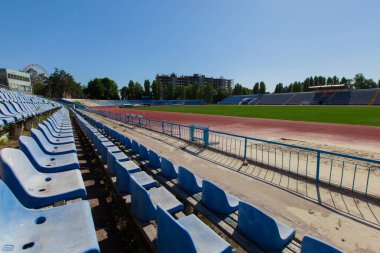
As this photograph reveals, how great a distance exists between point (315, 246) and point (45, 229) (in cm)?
250

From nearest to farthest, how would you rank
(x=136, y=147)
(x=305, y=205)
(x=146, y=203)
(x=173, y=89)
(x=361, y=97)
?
(x=146, y=203)
(x=305, y=205)
(x=136, y=147)
(x=361, y=97)
(x=173, y=89)

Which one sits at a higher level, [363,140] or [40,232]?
[40,232]

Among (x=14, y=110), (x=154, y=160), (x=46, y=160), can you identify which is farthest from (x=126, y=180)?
(x=14, y=110)

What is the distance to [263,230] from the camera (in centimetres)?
233

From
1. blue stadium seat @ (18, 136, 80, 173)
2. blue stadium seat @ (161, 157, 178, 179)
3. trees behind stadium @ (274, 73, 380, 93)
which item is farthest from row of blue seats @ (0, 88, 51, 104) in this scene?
trees behind stadium @ (274, 73, 380, 93)

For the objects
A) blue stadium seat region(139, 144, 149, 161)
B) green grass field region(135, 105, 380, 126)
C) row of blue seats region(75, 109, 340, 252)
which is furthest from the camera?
green grass field region(135, 105, 380, 126)

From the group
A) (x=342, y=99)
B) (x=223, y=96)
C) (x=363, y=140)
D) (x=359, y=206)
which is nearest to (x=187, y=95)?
(x=223, y=96)

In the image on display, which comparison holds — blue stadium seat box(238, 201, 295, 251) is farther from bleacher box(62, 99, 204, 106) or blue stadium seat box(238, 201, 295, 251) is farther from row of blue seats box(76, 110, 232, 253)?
bleacher box(62, 99, 204, 106)

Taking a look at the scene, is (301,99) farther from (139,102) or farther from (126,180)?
(126,180)

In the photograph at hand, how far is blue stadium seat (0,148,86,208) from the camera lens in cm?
224

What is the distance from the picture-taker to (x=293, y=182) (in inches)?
215

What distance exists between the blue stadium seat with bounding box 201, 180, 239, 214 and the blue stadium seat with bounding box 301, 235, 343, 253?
1.18 metres

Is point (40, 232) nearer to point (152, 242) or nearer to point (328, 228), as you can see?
point (152, 242)

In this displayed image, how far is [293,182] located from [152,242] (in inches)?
182
